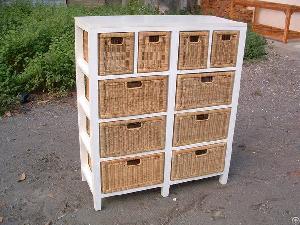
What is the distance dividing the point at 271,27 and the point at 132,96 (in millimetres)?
8939

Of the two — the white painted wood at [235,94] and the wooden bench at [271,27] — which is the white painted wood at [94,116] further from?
the wooden bench at [271,27]

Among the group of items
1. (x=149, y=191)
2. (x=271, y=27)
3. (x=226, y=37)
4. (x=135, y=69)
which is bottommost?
(x=149, y=191)

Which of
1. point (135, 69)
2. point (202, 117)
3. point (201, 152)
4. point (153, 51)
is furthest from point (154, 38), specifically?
point (201, 152)

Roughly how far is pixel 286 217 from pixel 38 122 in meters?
3.34

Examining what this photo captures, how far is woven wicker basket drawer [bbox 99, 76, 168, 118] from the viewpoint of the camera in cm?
322

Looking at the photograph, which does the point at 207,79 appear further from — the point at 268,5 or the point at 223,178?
the point at 268,5

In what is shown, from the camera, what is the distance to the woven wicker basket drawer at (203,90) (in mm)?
3455

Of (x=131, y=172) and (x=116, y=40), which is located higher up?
(x=116, y=40)

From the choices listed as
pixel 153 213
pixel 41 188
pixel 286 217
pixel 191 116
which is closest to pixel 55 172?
pixel 41 188

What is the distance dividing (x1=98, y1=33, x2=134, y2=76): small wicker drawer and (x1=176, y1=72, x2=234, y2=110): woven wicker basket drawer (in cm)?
49

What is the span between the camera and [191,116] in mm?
3586

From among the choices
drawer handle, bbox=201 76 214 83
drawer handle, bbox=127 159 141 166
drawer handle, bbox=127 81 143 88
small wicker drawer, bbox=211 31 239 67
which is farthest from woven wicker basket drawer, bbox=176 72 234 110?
drawer handle, bbox=127 159 141 166

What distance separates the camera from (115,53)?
10.3 ft

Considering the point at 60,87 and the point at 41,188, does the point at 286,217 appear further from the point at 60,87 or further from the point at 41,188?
the point at 60,87
